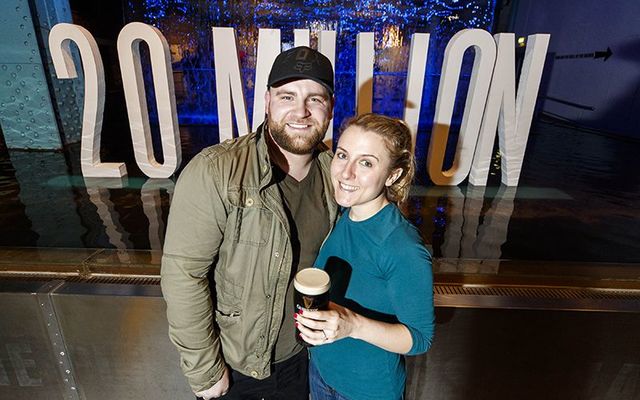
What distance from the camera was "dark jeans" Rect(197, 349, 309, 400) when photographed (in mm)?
1502

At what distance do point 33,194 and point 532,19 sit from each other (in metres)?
15.1

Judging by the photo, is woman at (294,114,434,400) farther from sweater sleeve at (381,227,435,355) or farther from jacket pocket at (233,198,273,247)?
jacket pocket at (233,198,273,247)

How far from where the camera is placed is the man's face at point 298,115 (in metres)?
1.33

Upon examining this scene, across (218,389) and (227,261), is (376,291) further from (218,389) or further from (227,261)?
(218,389)

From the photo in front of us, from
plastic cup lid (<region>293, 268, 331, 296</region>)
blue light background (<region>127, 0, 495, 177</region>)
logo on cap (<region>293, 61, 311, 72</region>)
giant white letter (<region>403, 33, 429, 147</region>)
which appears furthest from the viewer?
blue light background (<region>127, 0, 495, 177</region>)

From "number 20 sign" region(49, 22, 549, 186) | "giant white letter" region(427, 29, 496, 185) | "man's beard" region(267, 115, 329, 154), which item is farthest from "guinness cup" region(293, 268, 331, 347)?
"giant white letter" region(427, 29, 496, 185)

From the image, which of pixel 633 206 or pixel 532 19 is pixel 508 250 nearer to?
pixel 633 206

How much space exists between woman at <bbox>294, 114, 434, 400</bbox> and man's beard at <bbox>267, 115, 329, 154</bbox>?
0.49 feet

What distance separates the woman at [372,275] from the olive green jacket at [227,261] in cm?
22

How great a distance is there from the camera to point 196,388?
136cm

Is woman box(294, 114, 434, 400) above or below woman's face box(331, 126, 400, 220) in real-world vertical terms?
below

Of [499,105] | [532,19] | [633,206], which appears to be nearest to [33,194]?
[499,105]

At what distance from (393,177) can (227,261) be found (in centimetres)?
70

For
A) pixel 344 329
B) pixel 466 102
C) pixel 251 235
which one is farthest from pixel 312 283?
pixel 466 102
